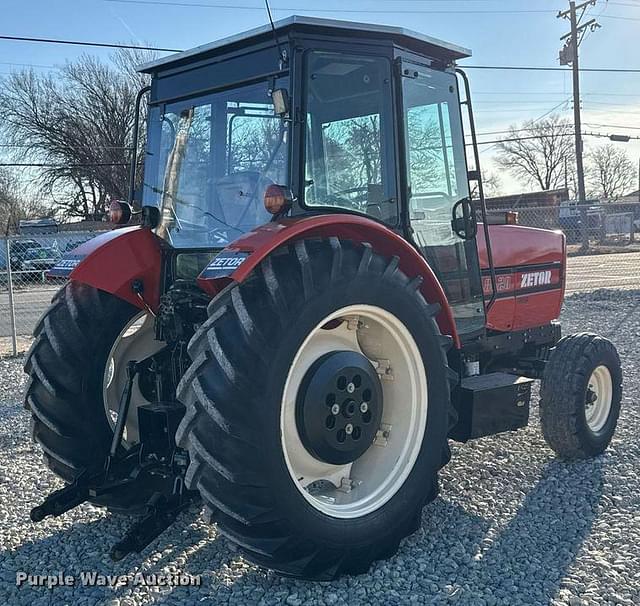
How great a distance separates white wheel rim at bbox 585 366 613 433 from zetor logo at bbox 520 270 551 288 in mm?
766

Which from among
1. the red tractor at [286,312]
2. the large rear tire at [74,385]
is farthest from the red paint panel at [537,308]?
the large rear tire at [74,385]

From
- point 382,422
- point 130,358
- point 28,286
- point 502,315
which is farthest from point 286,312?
point 28,286

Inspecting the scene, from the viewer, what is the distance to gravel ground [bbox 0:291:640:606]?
10.1ft

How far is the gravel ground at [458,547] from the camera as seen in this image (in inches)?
121

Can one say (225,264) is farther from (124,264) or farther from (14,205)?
(14,205)

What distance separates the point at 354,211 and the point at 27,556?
2424 millimetres

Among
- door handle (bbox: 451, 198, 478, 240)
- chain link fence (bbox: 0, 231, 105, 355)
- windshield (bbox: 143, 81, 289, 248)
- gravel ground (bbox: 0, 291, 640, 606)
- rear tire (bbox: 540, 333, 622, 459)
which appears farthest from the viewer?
chain link fence (bbox: 0, 231, 105, 355)

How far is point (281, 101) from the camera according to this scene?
131 inches

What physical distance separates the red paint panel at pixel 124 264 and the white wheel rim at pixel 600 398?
3097 millimetres

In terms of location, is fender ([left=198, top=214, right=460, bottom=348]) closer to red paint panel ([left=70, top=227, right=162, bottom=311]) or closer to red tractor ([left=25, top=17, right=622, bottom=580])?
red tractor ([left=25, top=17, right=622, bottom=580])

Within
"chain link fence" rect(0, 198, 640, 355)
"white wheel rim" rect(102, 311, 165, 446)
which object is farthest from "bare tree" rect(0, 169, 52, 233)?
"white wheel rim" rect(102, 311, 165, 446)

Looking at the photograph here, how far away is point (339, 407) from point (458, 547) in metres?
0.98

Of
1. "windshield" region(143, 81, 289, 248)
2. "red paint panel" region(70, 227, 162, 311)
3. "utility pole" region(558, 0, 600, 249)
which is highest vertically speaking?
"utility pole" region(558, 0, 600, 249)

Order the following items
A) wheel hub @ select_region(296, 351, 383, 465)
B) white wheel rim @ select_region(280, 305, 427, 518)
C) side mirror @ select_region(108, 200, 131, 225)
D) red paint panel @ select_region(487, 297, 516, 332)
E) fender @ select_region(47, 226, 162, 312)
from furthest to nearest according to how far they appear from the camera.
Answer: red paint panel @ select_region(487, 297, 516, 332)
side mirror @ select_region(108, 200, 131, 225)
fender @ select_region(47, 226, 162, 312)
white wheel rim @ select_region(280, 305, 427, 518)
wheel hub @ select_region(296, 351, 383, 465)
